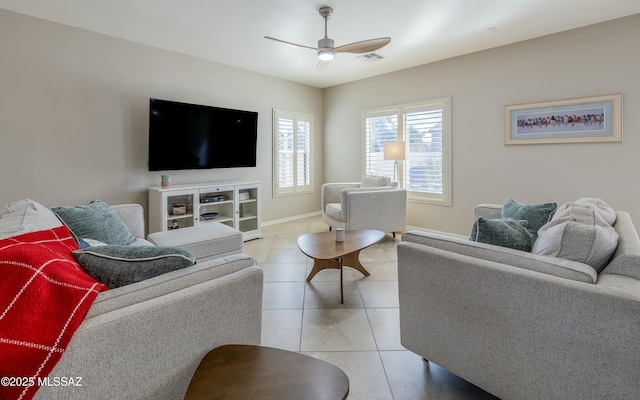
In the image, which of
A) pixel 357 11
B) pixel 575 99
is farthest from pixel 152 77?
pixel 575 99

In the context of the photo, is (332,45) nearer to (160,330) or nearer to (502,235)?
(502,235)

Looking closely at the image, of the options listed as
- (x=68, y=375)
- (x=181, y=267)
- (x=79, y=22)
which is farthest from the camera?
(x=79, y=22)

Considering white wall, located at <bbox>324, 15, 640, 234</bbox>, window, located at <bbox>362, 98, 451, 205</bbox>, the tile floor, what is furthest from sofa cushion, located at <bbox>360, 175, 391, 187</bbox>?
the tile floor

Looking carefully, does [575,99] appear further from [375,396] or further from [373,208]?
[375,396]

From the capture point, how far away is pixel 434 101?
4809 millimetres

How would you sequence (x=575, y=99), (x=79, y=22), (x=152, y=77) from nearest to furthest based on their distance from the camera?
(x=79, y=22), (x=575, y=99), (x=152, y=77)

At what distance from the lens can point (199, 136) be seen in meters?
4.39

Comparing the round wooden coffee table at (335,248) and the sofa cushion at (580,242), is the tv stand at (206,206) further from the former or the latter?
the sofa cushion at (580,242)

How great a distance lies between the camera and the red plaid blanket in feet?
2.51

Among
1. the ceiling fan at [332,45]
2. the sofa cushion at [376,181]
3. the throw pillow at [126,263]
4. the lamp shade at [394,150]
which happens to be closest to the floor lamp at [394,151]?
the lamp shade at [394,150]

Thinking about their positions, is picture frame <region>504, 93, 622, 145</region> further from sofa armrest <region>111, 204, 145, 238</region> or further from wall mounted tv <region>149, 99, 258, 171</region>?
sofa armrest <region>111, 204, 145, 238</region>

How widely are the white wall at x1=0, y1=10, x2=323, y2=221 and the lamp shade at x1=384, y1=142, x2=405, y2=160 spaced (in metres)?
2.76

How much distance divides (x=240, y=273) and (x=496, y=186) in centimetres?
410

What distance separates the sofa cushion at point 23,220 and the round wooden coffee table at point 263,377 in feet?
3.25
